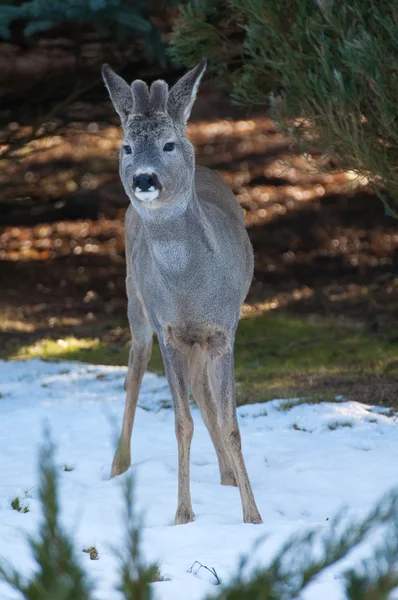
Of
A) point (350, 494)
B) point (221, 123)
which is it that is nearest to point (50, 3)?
point (350, 494)

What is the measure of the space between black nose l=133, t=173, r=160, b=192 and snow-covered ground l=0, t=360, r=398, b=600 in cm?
154

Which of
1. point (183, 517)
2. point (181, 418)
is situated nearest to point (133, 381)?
point (181, 418)

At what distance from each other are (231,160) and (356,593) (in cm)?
1776

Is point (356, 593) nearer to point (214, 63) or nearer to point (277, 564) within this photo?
point (277, 564)

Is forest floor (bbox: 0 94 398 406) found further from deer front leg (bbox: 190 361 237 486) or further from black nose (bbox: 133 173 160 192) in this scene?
black nose (bbox: 133 173 160 192)

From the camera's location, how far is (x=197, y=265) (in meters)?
5.64

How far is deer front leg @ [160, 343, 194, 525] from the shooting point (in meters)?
5.72

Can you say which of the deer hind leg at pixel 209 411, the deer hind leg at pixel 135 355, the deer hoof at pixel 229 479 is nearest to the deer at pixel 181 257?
the deer hind leg at pixel 209 411

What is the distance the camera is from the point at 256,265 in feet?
47.9

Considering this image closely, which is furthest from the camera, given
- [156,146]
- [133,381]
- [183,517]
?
[133,381]

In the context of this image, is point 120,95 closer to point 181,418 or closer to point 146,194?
point 146,194

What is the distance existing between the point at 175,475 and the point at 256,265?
8.15 meters

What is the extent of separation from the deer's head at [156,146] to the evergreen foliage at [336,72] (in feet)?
7.90

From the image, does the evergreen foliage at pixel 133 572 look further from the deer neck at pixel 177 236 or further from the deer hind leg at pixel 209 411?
the deer hind leg at pixel 209 411
